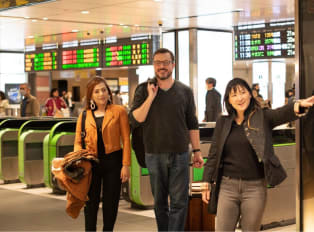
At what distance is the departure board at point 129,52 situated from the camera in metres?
15.0

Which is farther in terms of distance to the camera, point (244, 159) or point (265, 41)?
point (265, 41)

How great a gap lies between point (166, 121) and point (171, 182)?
0.53 m

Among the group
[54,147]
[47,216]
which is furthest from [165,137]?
[54,147]

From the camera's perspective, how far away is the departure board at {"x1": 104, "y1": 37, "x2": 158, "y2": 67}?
15.0 meters

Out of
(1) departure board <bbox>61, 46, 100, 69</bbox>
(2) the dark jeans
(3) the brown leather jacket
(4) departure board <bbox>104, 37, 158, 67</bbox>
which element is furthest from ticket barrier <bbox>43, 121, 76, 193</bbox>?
(1) departure board <bbox>61, 46, 100, 69</bbox>

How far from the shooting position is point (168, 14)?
11594 millimetres

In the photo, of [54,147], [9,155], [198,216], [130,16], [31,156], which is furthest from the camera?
[130,16]

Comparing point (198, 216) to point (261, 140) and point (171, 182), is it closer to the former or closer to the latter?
point (171, 182)

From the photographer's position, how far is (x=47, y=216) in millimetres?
8102

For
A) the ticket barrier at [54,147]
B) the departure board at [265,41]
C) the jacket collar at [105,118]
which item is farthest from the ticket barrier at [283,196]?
the departure board at [265,41]

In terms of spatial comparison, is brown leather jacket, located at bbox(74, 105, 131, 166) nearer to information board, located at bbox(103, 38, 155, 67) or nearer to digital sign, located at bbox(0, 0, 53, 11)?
digital sign, located at bbox(0, 0, 53, 11)

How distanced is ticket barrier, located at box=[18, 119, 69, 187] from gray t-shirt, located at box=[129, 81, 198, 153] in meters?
5.56

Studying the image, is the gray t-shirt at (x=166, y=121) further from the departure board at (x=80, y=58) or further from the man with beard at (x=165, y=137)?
the departure board at (x=80, y=58)

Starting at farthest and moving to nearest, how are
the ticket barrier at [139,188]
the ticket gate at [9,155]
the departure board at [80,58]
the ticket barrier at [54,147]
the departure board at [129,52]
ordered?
the departure board at [80,58], the departure board at [129,52], the ticket gate at [9,155], the ticket barrier at [54,147], the ticket barrier at [139,188]
